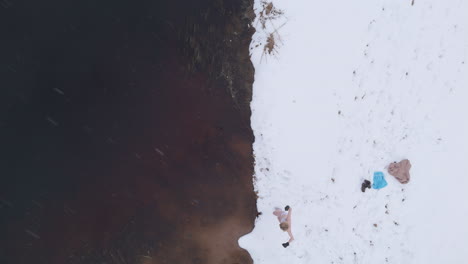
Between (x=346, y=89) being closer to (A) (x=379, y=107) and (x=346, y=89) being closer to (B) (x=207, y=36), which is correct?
(A) (x=379, y=107)

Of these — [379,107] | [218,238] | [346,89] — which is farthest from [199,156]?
[379,107]

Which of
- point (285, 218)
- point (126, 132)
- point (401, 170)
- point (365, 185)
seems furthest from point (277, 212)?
point (126, 132)

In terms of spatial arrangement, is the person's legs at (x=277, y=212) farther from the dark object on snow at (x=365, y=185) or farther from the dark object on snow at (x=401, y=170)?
the dark object on snow at (x=401, y=170)

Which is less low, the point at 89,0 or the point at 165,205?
the point at 89,0

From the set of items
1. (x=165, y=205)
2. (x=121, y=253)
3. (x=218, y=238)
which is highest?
(x=165, y=205)

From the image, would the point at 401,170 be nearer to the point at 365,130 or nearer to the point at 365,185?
the point at 365,185

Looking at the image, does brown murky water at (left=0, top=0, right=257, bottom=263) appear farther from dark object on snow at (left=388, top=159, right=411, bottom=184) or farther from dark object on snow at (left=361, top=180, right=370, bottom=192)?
dark object on snow at (left=388, top=159, right=411, bottom=184)

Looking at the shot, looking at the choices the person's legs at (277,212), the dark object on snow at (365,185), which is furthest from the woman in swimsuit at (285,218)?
the dark object on snow at (365,185)
